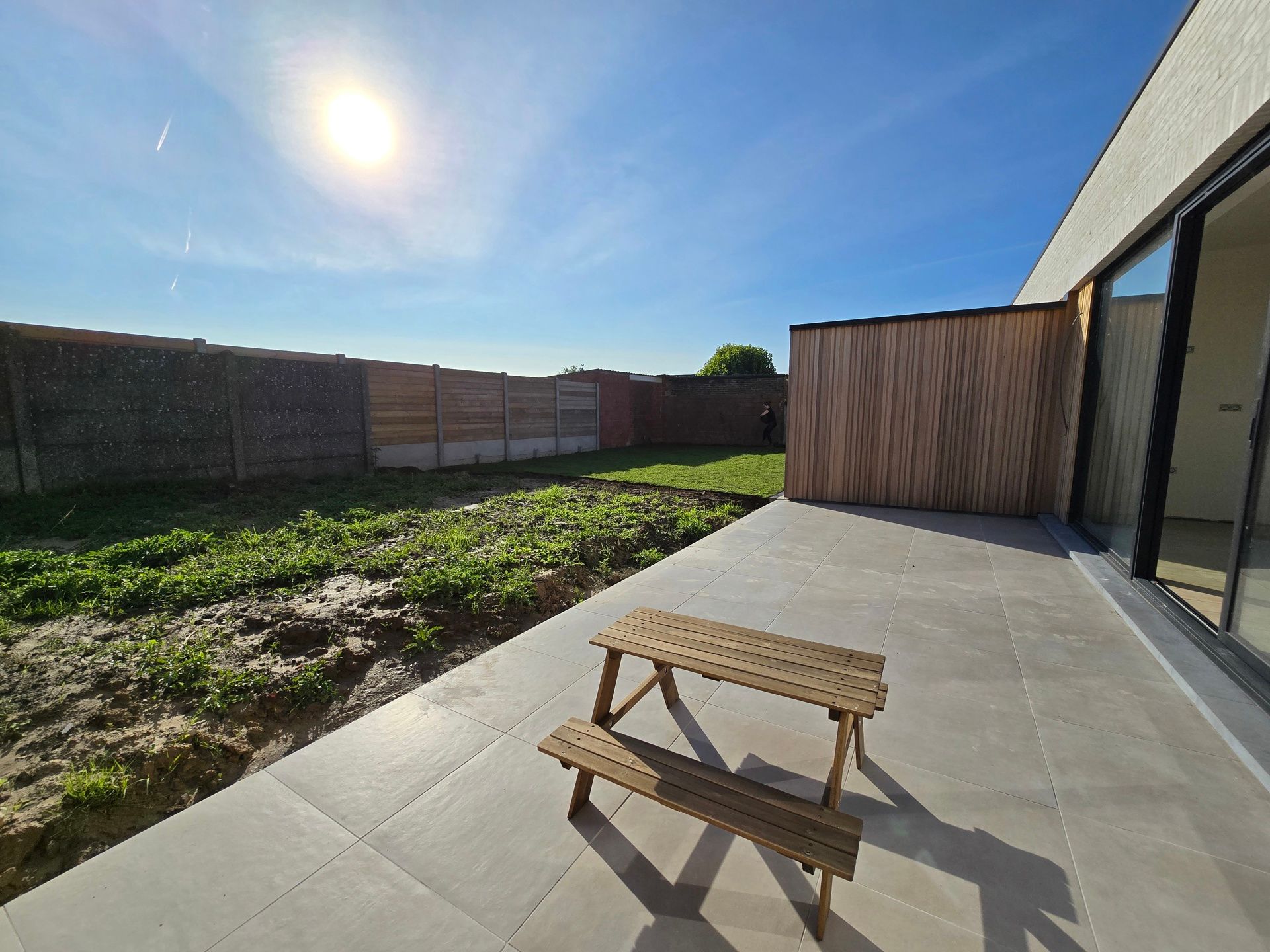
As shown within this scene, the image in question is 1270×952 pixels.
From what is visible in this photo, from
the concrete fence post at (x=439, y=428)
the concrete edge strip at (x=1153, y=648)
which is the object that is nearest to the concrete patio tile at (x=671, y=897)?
the concrete edge strip at (x=1153, y=648)

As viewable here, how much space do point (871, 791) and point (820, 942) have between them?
64 centimetres

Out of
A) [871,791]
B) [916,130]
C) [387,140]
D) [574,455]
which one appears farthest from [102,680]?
[574,455]

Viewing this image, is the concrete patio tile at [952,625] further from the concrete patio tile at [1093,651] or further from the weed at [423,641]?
the weed at [423,641]

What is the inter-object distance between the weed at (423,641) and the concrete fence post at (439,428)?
778cm

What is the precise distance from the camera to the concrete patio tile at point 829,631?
2.85 m

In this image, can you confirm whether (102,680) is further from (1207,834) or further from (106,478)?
(106,478)

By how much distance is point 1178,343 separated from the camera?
3.21 m

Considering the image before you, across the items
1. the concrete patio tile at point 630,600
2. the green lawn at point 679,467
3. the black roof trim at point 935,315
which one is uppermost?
the black roof trim at point 935,315

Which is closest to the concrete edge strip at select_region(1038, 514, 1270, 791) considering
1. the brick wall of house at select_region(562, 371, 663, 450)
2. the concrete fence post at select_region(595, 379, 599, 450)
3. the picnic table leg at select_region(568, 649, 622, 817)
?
the picnic table leg at select_region(568, 649, 622, 817)

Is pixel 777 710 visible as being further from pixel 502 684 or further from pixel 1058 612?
pixel 1058 612

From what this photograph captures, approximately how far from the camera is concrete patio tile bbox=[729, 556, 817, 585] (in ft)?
13.0

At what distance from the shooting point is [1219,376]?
16.3 ft

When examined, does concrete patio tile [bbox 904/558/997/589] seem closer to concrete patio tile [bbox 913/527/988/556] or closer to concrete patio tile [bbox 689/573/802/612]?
concrete patio tile [bbox 913/527/988/556]

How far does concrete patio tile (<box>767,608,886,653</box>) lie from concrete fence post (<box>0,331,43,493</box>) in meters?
7.99
